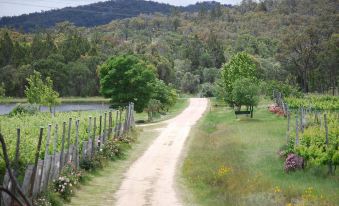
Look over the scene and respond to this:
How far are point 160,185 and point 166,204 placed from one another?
3.89 meters

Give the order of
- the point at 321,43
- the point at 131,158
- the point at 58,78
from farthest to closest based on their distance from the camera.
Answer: the point at 58,78
the point at 321,43
the point at 131,158

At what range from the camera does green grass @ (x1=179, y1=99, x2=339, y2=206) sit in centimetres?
1612

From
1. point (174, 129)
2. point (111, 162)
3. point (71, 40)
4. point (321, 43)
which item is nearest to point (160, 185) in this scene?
point (111, 162)

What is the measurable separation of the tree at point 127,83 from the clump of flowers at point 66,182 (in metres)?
37.9

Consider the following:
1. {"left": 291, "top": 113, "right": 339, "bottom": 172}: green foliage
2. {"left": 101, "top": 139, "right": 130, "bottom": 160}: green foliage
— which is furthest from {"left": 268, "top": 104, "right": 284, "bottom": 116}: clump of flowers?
{"left": 291, "top": 113, "right": 339, "bottom": 172}: green foliage

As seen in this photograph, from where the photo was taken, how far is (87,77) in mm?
128750

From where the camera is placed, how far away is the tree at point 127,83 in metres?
58.3

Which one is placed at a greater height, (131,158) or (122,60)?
(122,60)

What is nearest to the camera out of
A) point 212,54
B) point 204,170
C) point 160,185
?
point 160,185

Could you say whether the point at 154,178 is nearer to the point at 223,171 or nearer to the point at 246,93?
the point at 223,171

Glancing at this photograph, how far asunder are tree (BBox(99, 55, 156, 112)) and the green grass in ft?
82.8

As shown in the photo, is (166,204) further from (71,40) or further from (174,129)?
(71,40)

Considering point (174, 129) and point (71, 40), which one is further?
point (71, 40)

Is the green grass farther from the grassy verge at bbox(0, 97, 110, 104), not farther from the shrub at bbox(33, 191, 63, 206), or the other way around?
the grassy verge at bbox(0, 97, 110, 104)
